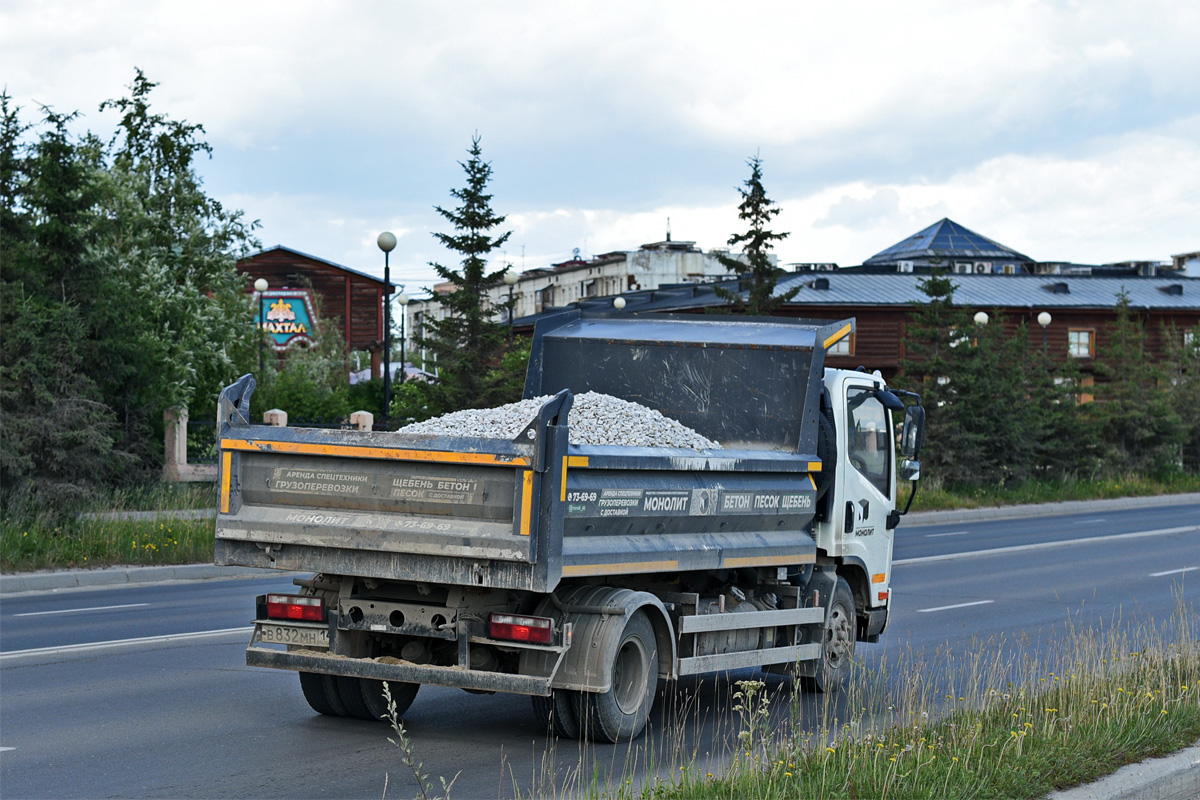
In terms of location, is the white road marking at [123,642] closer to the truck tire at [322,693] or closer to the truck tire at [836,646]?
the truck tire at [322,693]

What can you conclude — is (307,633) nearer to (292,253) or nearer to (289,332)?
(289,332)

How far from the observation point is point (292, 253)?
223ft

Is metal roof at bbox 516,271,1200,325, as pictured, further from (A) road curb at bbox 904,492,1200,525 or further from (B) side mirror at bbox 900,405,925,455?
(B) side mirror at bbox 900,405,925,455

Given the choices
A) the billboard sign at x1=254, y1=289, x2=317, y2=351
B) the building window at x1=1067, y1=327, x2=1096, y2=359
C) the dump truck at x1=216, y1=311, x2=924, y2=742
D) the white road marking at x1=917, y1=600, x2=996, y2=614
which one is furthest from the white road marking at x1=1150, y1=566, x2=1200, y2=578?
the building window at x1=1067, y1=327, x2=1096, y2=359

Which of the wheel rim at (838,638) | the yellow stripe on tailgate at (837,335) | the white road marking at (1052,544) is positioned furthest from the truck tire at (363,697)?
the white road marking at (1052,544)

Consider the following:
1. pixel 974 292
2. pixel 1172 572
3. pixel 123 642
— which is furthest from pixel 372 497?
pixel 974 292

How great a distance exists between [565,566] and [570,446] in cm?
67

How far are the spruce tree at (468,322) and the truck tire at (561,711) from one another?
20.6m

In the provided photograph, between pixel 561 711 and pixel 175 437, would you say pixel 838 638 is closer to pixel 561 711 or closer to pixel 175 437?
pixel 561 711

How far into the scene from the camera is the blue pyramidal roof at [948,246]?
332ft

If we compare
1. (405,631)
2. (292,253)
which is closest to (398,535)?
(405,631)

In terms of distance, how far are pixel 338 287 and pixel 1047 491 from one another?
135 feet

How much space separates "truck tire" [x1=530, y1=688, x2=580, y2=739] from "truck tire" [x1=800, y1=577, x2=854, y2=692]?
256cm

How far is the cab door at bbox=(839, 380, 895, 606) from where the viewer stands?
10.2 m
